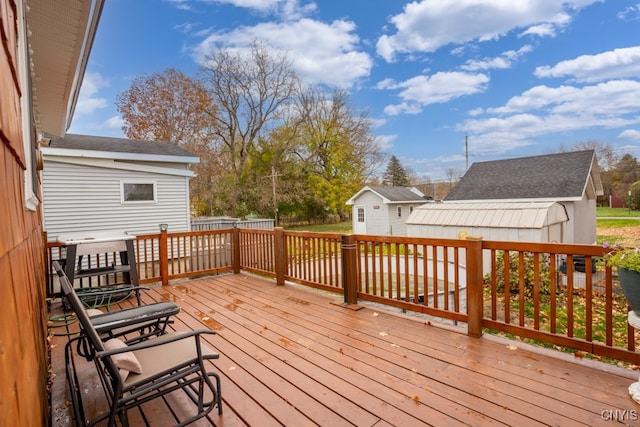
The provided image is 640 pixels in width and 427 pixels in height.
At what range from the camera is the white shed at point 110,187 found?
8.67 metres

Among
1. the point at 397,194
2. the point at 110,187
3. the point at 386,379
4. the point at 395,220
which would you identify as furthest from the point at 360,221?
the point at 386,379

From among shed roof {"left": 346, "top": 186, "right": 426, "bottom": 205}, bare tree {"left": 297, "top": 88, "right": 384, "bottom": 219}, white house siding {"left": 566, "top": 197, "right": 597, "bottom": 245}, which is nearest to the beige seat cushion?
white house siding {"left": 566, "top": 197, "right": 597, "bottom": 245}

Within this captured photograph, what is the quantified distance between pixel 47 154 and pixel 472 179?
53.5ft

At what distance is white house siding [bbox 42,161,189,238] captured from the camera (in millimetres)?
8656

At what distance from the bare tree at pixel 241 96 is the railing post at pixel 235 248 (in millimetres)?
13910

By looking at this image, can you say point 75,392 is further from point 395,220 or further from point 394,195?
point 394,195

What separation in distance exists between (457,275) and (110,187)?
9616 mm

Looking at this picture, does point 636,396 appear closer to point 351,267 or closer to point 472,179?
point 351,267

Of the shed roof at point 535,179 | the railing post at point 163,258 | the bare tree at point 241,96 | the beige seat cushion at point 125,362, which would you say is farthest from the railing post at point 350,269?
the bare tree at point 241,96

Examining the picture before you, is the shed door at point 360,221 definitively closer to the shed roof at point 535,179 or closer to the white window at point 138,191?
the shed roof at point 535,179

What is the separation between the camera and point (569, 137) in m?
30.3

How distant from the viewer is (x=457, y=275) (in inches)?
124

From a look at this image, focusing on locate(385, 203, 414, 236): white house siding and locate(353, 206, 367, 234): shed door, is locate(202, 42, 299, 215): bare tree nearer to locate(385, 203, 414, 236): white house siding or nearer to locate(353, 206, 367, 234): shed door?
locate(353, 206, 367, 234): shed door

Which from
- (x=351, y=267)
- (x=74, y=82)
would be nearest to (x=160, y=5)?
(x=74, y=82)
